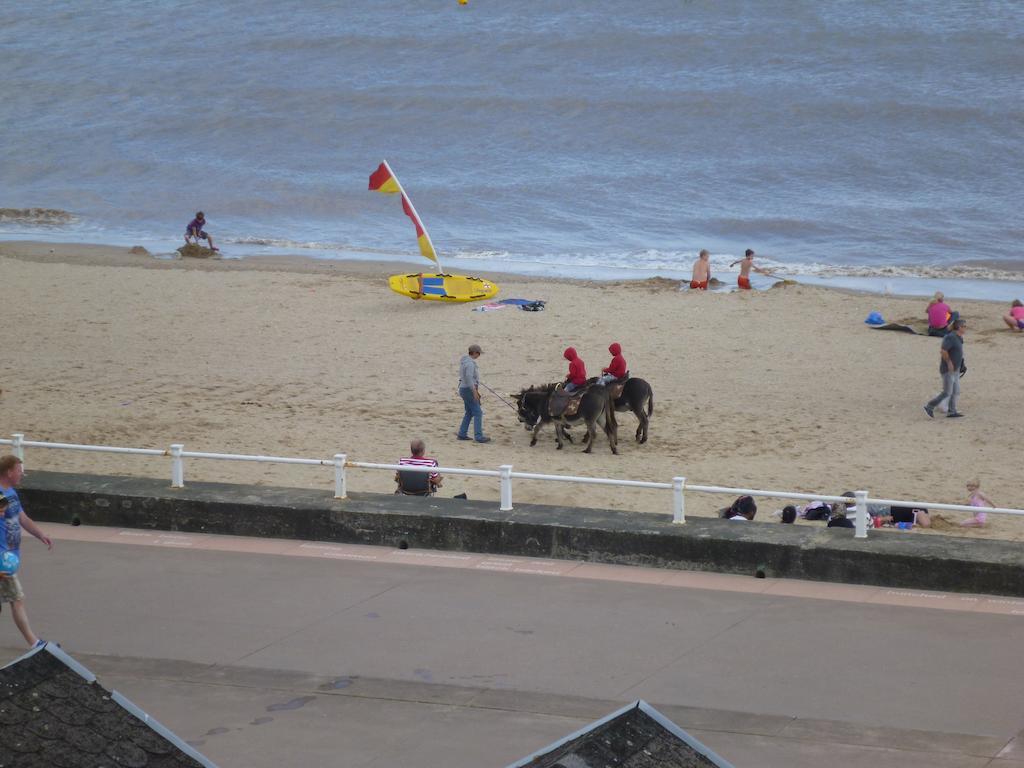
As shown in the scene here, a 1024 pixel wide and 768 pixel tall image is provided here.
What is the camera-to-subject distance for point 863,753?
6734mm

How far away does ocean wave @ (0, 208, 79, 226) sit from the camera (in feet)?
141

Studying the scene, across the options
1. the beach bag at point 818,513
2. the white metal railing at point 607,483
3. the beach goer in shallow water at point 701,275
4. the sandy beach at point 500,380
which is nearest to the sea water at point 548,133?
the beach goer in shallow water at point 701,275

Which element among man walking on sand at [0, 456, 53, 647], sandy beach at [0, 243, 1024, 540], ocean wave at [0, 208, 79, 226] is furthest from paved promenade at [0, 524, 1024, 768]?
ocean wave at [0, 208, 79, 226]

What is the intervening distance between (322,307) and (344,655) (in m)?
17.6

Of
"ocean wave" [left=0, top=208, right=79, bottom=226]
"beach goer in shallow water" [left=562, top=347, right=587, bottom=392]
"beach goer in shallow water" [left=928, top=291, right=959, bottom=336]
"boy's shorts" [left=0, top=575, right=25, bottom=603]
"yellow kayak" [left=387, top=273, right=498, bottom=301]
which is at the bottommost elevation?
"boy's shorts" [left=0, top=575, right=25, bottom=603]

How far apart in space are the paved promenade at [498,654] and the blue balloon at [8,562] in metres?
0.51

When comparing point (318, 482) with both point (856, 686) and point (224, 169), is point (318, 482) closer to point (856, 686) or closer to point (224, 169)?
point (856, 686)

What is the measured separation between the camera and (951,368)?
17484mm

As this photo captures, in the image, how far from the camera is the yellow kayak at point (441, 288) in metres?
25.3

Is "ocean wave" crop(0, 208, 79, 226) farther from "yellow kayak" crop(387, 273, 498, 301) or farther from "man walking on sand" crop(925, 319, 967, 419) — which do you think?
"man walking on sand" crop(925, 319, 967, 419)

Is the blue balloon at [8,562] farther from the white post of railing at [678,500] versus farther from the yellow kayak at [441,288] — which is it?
the yellow kayak at [441,288]

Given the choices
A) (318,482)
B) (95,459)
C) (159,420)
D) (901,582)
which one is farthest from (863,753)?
(159,420)

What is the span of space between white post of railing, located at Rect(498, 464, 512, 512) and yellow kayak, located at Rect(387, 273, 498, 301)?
606 inches

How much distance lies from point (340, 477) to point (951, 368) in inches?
394
